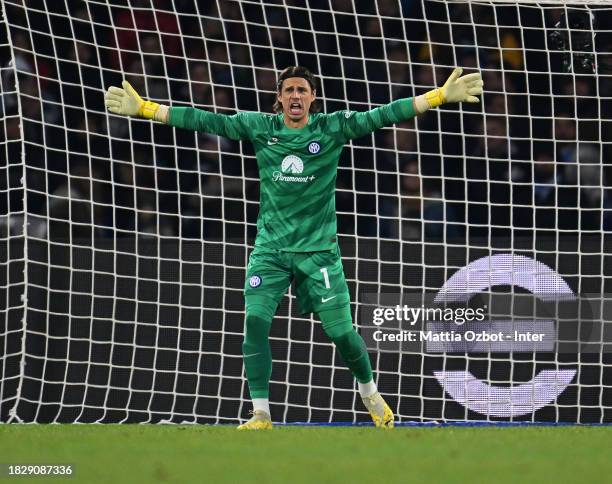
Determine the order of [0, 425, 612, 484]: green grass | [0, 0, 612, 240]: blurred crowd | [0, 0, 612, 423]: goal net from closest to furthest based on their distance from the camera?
[0, 425, 612, 484]: green grass
[0, 0, 612, 423]: goal net
[0, 0, 612, 240]: blurred crowd

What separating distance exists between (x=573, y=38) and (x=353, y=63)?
5.76ft

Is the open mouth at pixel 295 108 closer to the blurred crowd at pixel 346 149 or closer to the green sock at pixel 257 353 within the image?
the green sock at pixel 257 353

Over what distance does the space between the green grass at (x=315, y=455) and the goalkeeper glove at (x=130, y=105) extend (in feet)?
5.88

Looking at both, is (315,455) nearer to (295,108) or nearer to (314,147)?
(314,147)

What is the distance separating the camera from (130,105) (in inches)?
295

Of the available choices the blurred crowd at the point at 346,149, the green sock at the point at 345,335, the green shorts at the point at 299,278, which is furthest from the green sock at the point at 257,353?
the blurred crowd at the point at 346,149

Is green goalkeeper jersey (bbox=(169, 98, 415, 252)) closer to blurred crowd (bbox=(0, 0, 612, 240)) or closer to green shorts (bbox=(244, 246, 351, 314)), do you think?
green shorts (bbox=(244, 246, 351, 314))

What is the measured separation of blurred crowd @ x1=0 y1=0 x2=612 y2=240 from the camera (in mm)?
9922

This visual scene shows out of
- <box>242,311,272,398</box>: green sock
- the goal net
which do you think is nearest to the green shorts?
<box>242,311,272,398</box>: green sock

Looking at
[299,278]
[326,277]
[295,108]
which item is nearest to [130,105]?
[295,108]

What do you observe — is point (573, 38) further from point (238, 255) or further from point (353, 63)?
point (238, 255)

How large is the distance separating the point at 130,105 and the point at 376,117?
140 cm

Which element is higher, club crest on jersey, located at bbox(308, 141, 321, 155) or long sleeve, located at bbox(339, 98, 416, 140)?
long sleeve, located at bbox(339, 98, 416, 140)

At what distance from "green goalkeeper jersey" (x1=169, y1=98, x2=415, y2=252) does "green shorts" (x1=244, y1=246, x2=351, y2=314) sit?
0.05m
